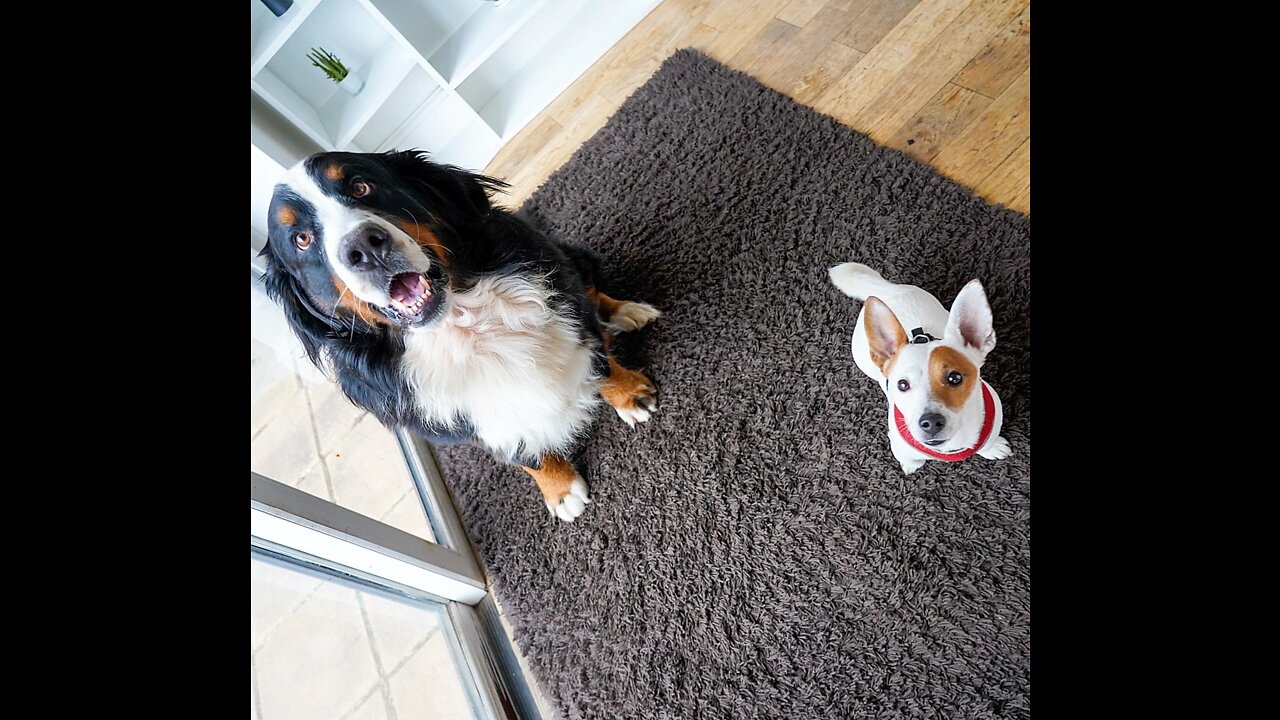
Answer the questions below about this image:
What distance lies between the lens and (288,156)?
2398 millimetres

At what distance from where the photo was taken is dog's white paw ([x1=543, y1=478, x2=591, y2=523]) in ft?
6.11

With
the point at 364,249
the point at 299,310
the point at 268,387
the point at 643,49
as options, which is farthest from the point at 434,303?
the point at 643,49

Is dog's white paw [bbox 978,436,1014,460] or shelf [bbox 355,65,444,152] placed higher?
shelf [bbox 355,65,444,152]

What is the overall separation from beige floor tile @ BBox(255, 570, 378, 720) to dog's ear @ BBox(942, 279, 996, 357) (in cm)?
144

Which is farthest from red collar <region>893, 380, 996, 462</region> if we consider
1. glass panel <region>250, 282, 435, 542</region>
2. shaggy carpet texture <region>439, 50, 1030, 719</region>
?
glass panel <region>250, 282, 435, 542</region>

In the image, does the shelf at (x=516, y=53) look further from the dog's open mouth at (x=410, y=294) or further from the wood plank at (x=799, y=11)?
the dog's open mouth at (x=410, y=294)

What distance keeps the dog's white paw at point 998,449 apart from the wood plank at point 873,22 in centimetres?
159

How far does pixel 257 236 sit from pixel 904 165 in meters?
2.40

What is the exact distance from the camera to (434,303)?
1.35m

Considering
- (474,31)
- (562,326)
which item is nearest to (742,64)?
(474,31)

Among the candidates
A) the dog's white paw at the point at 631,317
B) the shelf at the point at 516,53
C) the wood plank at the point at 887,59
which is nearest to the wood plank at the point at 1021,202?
the wood plank at the point at 887,59

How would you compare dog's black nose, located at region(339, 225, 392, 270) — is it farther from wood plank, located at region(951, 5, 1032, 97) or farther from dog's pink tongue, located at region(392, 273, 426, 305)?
wood plank, located at region(951, 5, 1032, 97)

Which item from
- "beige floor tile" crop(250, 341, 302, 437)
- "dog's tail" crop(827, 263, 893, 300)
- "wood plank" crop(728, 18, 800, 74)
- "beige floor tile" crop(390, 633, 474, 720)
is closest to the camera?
"beige floor tile" crop(390, 633, 474, 720)

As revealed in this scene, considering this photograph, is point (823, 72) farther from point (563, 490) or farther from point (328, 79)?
point (328, 79)
